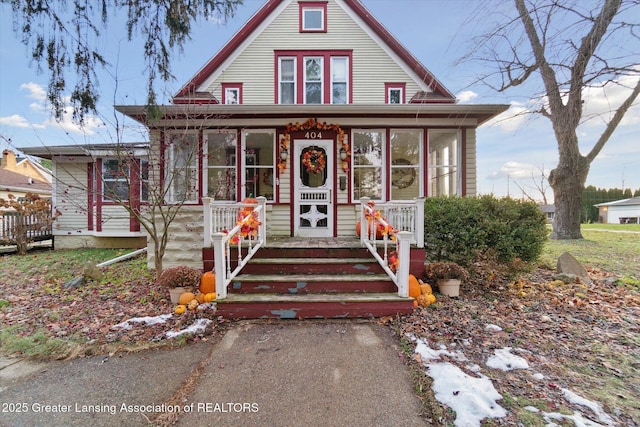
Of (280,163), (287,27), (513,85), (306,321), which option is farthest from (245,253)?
(287,27)

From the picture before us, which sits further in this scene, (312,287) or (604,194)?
(604,194)

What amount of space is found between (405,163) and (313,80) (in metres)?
4.45

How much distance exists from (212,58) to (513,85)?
8651 millimetres

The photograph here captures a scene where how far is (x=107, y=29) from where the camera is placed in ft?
10.8

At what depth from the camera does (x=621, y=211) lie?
34531 mm

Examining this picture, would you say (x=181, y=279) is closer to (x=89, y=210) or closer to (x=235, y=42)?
(x=89, y=210)

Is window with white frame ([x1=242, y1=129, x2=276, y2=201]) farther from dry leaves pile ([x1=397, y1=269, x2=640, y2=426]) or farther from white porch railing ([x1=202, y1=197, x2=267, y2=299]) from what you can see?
dry leaves pile ([x1=397, y1=269, x2=640, y2=426])

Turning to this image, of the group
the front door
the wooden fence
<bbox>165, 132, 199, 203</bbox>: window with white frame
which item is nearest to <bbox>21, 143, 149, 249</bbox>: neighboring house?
the wooden fence

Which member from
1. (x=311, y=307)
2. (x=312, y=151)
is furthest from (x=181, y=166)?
(x=311, y=307)

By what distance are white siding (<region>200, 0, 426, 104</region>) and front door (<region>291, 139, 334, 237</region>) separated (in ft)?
11.3

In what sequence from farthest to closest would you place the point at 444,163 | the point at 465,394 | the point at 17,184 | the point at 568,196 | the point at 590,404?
the point at 17,184, the point at 568,196, the point at 444,163, the point at 465,394, the point at 590,404

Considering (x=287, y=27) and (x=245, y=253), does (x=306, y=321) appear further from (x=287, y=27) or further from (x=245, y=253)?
(x=287, y=27)

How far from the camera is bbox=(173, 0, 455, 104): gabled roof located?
9.14 meters

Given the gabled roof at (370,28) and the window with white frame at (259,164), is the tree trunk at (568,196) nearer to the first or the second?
the gabled roof at (370,28)
